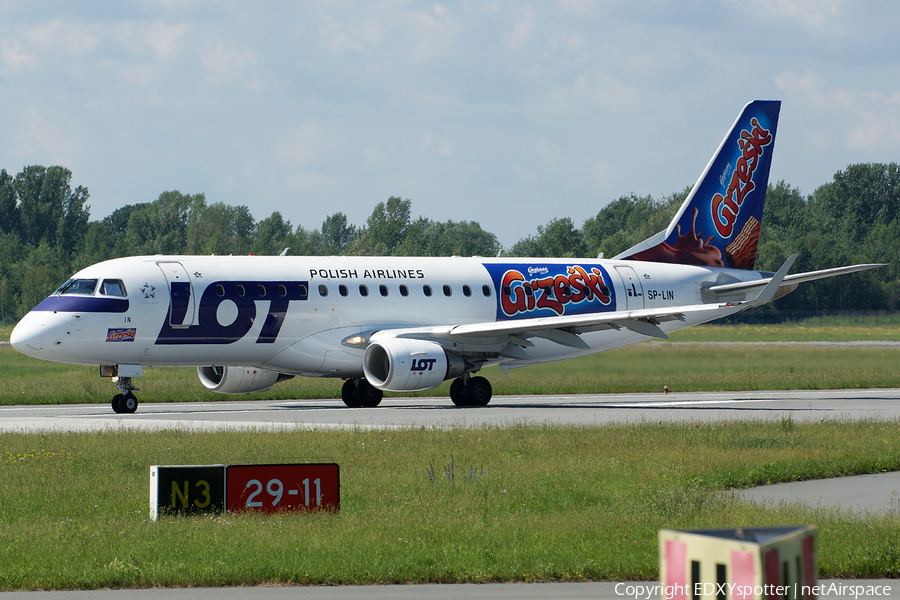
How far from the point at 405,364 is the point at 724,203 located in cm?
1561

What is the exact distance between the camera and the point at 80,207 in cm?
15525

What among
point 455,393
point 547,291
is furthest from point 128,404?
point 547,291

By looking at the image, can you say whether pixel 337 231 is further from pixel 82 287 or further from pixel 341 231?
pixel 82 287

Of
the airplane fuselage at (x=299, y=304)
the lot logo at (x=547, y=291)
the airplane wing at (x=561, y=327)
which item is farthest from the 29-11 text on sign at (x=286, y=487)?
the lot logo at (x=547, y=291)

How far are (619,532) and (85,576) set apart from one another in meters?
5.44

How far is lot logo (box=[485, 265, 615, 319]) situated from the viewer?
35094mm

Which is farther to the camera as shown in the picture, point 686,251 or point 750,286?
point 686,251

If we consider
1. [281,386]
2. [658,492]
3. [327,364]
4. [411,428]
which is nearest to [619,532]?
[658,492]

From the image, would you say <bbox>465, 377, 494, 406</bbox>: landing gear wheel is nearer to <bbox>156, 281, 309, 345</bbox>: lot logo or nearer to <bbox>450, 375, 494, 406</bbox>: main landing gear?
<bbox>450, 375, 494, 406</bbox>: main landing gear

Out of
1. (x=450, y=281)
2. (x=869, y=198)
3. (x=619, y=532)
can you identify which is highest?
(x=869, y=198)

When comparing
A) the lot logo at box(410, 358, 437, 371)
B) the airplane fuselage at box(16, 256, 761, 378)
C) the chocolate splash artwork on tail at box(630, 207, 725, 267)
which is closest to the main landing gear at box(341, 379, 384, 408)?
the airplane fuselage at box(16, 256, 761, 378)

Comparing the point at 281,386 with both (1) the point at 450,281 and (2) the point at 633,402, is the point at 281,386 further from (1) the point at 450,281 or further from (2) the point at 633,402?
(2) the point at 633,402

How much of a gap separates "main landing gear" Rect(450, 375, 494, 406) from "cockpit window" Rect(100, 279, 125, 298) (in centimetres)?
936

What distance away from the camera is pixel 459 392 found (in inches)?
1284
